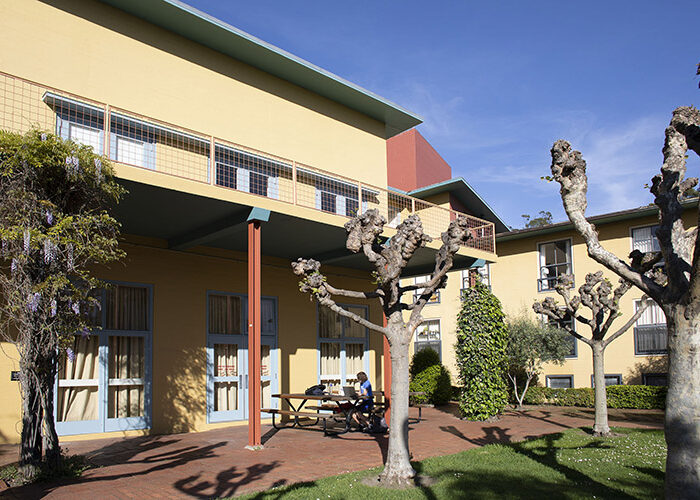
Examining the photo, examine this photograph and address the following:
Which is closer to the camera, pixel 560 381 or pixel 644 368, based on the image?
pixel 644 368

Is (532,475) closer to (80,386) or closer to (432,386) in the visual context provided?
(80,386)

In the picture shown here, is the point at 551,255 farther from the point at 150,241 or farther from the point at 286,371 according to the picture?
Result: the point at 150,241

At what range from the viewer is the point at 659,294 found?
5125mm

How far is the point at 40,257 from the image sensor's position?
24.1 feet

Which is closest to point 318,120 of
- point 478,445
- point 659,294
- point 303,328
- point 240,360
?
point 303,328

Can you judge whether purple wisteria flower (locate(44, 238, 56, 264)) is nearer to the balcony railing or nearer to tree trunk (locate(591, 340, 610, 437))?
the balcony railing

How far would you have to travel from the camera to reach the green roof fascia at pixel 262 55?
39.5 ft

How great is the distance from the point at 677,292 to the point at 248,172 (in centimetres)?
1055

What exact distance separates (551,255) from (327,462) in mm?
16399

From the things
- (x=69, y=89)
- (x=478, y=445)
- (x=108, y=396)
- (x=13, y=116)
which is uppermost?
(x=69, y=89)

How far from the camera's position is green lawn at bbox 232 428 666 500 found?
666cm

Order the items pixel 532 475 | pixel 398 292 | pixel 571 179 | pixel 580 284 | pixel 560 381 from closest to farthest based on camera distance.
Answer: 1. pixel 571 179
2. pixel 532 475
3. pixel 398 292
4. pixel 580 284
5. pixel 560 381

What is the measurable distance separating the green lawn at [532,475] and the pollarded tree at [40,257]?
10.1 feet

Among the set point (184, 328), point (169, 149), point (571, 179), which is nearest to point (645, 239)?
point (571, 179)
